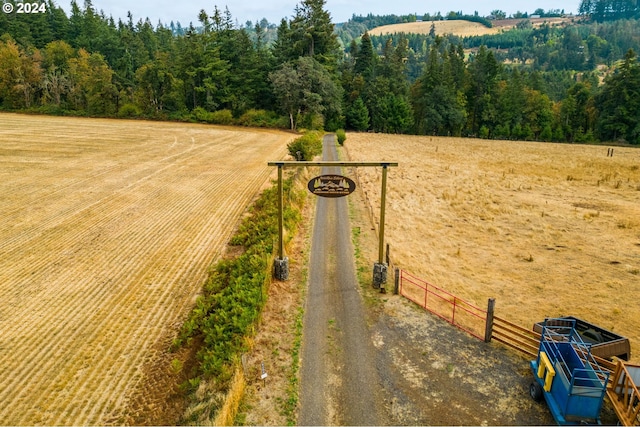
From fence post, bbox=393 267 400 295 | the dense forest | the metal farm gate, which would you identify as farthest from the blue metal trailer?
the dense forest

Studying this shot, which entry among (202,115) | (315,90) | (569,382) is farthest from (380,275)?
(202,115)

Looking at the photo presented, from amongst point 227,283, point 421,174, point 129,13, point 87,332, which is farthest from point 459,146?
point 129,13

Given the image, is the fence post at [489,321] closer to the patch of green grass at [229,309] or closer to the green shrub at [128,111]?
the patch of green grass at [229,309]

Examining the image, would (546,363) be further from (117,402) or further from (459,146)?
(459,146)

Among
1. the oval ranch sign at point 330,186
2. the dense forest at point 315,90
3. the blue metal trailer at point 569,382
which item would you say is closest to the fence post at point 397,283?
the oval ranch sign at point 330,186

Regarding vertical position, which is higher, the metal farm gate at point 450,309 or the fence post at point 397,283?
the fence post at point 397,283

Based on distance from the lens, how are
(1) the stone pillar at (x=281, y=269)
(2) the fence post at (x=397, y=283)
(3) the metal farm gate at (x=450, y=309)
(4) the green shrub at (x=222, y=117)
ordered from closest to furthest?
(3) the metal farm gate at (x=450, y=309) → (2) the fence post at (x=397, y=283) → (1) the stone pillar at (x=281, y=269) → (4) the green shrub at (x=222, y=117)

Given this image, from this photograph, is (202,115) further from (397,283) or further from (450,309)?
(450,309)
